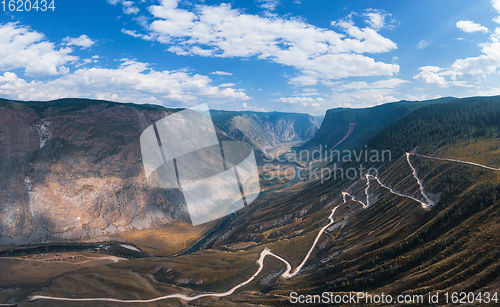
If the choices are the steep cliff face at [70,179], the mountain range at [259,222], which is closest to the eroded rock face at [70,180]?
the steep cliff face at [70,179]

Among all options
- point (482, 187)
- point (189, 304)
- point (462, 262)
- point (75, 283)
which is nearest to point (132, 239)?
point (75, 283)

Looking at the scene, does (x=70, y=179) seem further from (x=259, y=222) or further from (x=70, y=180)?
(x=259, y=222)

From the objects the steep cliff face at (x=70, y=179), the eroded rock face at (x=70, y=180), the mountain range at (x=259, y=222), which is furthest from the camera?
the steep cliff face at (x=70, y=179)

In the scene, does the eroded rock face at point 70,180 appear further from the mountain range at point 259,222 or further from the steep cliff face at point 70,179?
the mountain range at point 259,222

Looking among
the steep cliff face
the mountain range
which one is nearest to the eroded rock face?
the steep cliff face

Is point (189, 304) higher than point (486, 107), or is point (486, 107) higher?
point (486, 107)

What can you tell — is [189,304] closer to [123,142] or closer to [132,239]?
[132,239]

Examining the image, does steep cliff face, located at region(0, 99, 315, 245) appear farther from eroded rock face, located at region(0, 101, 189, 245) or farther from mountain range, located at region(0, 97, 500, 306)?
mountain range, located at region(0, 97, 500, 306)
